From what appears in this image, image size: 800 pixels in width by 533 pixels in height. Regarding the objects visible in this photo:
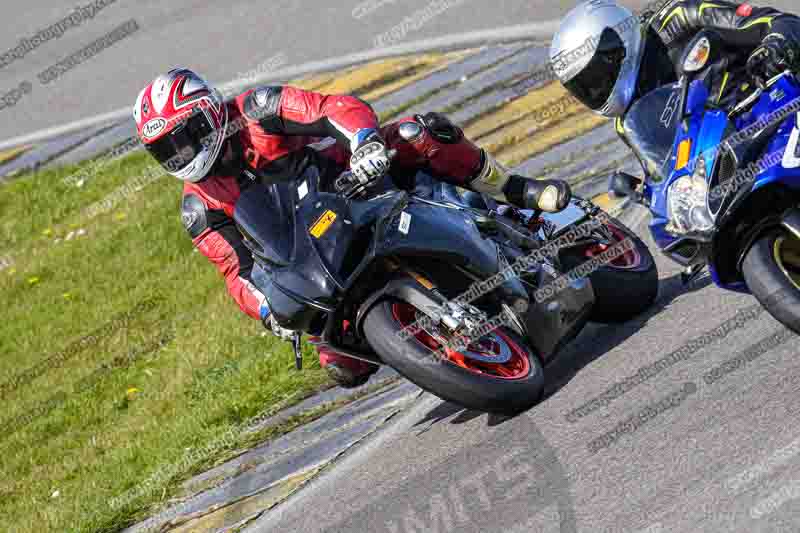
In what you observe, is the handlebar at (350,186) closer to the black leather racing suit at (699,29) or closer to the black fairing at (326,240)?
the black fairing at (326,240)

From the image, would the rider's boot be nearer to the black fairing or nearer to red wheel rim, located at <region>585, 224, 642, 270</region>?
the black fairing

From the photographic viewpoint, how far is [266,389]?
7254 millimetres

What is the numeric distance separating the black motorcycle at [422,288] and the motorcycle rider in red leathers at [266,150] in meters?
0.28

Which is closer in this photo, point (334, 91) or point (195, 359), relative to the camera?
point (195, 359)

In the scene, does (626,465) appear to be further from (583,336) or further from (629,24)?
(629,24)

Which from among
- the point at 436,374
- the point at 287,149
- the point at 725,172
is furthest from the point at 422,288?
the point at 725,172

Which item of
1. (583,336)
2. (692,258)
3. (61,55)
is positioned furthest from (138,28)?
(692,258)

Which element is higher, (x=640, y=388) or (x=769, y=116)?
(x=769, y=116)

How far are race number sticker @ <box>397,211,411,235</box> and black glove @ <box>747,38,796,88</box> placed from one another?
1618 mm

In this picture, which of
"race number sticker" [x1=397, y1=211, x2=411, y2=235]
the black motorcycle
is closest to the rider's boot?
the black motorcycle

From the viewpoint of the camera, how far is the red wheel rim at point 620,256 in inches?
238

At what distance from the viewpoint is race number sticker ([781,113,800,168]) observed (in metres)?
4.36

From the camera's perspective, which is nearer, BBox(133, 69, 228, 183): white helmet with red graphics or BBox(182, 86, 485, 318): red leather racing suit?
BBox(133, 69, 228, 183): white helmet with red graphics

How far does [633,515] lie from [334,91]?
6.91 m
